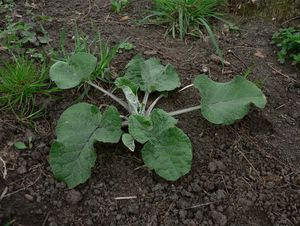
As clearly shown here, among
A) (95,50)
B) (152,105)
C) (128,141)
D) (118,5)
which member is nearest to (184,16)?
(118,5)

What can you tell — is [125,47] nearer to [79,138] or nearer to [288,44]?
[79,138]

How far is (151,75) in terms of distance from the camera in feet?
7.87

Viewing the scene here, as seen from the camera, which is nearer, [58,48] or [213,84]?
[213,84]

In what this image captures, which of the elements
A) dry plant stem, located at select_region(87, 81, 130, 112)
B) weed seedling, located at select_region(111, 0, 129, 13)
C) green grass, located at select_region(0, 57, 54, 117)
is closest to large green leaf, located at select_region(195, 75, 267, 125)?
dry plant stem, located at select_region(87, 81, 130, 112)

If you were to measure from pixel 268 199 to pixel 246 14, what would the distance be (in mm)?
1645

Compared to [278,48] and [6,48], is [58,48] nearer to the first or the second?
[6,48]

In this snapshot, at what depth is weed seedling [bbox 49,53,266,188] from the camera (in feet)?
6.58

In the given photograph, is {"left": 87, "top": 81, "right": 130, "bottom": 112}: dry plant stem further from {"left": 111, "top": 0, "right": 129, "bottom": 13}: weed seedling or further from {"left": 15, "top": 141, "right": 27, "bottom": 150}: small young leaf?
{"left": 111, "top": 0, "right": 129, "bottom": 13}: weed seedling

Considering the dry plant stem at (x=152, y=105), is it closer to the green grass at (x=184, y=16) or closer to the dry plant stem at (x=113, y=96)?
the dry plant stem at (x=113, y=96)

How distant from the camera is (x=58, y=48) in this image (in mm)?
2713

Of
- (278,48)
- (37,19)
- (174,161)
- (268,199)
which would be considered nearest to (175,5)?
(278,48)

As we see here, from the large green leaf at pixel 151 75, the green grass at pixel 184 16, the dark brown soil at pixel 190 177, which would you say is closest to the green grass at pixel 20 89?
the dark brown soil at pixel 190 177

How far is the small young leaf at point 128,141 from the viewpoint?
203cm

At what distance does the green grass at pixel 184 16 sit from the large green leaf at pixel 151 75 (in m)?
0.54
